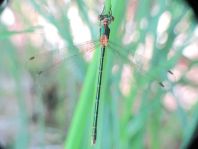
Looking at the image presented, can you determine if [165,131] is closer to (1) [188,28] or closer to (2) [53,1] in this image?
(1) [188,28]

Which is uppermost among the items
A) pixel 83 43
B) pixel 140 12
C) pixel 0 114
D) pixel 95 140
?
pixel 140 12

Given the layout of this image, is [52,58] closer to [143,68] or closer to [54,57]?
[54,57]

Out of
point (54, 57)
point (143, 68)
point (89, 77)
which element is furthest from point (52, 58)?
point (143, 68)

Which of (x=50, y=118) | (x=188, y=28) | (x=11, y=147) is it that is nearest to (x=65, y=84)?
(x=50, y=118)

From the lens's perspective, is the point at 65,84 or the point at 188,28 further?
the point at 188,28

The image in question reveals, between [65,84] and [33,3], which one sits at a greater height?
[33,3]

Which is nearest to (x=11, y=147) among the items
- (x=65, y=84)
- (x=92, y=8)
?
(x=65, y=84)

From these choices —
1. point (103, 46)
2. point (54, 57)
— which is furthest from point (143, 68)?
point (54, 57)
